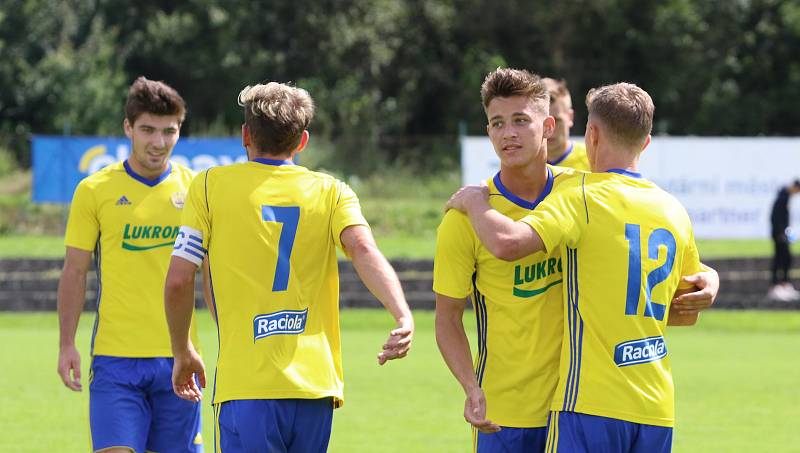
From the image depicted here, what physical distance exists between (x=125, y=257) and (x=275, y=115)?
206 cm

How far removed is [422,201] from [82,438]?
58.6 ft

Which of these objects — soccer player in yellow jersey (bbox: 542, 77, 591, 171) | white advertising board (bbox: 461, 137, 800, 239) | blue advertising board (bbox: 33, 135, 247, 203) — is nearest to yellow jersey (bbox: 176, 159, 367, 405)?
soccer player in yellow jersey (bbox: 542, 77, 591, 171)

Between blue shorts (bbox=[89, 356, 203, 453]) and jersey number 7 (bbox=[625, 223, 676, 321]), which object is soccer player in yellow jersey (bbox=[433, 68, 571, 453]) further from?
blue shorts (bbox=[89, 356, 203, 453])

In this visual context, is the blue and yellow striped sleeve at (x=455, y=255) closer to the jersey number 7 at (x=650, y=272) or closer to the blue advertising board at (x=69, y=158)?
the jersey number 7 at (x=650, y=272)

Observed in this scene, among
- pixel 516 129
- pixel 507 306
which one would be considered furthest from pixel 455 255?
pixel 516 129

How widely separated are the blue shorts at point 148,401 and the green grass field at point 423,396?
2.96 meters

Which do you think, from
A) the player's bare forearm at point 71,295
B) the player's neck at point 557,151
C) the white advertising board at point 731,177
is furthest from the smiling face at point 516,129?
the white advertising board at point 731,177

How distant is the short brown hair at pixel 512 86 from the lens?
480cm

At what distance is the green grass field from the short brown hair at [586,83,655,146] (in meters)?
5.05

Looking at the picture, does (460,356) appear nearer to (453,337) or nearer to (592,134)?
(453,337)

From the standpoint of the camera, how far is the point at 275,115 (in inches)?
188

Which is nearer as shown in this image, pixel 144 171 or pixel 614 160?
pixel 614 160

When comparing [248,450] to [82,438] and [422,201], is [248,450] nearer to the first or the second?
[82,438]

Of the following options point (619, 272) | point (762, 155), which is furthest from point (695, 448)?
point (762, 155)
